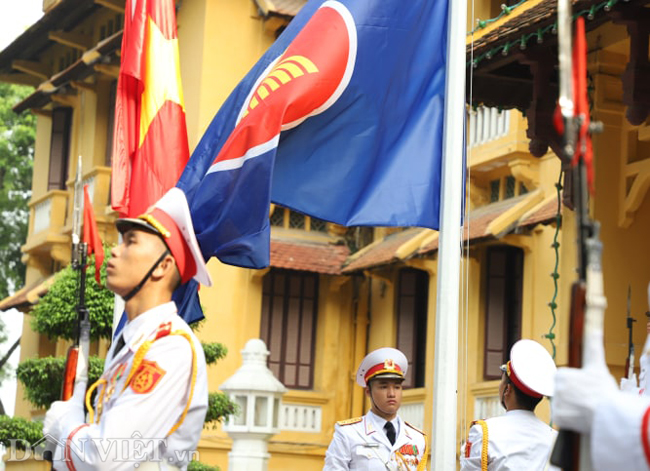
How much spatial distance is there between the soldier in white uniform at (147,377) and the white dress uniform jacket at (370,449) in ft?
11.9

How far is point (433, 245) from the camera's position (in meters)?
19.9

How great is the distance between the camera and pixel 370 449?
891cm

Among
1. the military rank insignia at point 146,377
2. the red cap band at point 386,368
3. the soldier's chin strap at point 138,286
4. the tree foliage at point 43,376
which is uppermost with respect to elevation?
the tree foliage at point 43,376

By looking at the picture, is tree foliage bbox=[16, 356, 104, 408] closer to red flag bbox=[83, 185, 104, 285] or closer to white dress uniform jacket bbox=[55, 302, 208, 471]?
red flag bbox=[83, 185, 104, 285]

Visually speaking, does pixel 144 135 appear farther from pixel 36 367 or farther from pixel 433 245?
pixel 433 245

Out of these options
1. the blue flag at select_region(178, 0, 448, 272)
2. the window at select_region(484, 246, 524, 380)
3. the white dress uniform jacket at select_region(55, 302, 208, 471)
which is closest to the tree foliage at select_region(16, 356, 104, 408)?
the window at select_region(484, 246, 524, 380)

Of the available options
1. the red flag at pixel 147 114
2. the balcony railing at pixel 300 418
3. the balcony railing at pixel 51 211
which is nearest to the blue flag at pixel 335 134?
the red flag at pixel 147 114

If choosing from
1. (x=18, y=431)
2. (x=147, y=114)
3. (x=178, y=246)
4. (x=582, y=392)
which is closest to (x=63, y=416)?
(x=178, y=246)

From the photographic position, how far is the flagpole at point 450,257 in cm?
703

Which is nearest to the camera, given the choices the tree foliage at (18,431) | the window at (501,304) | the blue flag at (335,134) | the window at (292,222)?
→ the blue flag at (335,134)

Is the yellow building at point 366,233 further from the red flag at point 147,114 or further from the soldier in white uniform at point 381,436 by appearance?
the soldier in white uniform at point 381,436

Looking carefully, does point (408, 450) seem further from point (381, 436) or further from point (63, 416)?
point (63, 416)

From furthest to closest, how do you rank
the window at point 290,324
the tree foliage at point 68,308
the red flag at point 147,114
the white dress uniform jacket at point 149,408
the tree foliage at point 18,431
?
1. the window at point 290,324
2. the tree foliage at point 18,431
3. the tree foliage at point 68,308
4. the red flag at point 147,114
5. the white dress uniform jacket at point 149,408

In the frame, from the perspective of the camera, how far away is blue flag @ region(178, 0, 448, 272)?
7.62 m
